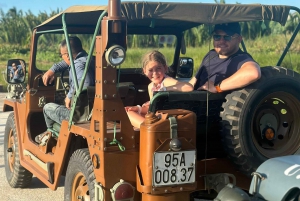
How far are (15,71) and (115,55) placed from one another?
7.82 ft

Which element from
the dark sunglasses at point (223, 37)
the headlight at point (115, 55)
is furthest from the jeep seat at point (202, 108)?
the dark sunglasses at point (223, 37)

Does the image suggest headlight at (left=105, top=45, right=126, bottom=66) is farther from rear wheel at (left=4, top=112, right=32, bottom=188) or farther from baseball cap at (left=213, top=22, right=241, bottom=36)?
rear wheel at (left=4, top=112, right=32, bottom=188)

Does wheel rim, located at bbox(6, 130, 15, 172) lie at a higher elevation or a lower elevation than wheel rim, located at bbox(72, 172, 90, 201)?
lower

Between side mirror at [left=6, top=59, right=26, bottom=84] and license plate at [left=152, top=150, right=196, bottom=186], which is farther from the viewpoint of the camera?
side mirror at [left=6, top=59, right=26, bottom=84]

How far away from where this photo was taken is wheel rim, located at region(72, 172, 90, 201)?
3.81 meters

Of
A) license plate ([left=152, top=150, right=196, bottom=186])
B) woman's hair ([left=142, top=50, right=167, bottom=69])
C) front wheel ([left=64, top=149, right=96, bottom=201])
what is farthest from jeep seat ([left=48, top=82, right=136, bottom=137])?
license plate ([left=152, top=150, right=196, bottom=186])

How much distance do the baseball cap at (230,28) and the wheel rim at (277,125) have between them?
80 cm

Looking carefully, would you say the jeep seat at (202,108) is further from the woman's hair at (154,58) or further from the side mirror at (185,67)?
the side mirror at (185,67)

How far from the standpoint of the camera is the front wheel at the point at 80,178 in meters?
3.63

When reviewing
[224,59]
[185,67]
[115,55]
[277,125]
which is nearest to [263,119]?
[277,125]

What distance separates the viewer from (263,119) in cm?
389

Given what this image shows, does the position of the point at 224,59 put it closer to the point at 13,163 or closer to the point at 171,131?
the point at 171,131

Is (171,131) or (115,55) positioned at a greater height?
(115,55)

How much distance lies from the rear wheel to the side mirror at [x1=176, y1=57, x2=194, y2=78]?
2.11m
